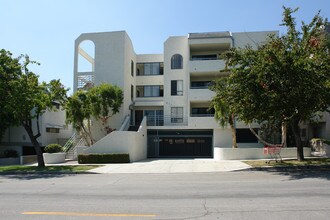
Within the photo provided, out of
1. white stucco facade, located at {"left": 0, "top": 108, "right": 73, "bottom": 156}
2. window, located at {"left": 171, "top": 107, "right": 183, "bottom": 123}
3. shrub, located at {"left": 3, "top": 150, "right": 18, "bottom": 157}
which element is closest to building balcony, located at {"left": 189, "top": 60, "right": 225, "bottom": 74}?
window, located at {"left": 171, "top": 107, "right": 183, "bottom": 123}

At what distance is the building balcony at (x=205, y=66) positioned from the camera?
115 ft

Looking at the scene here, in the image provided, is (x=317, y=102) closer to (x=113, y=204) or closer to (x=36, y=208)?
(x=113, y=204)

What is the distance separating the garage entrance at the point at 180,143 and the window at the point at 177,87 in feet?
14.3

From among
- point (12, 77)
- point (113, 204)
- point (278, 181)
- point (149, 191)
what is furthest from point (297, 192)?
point (12, 77)

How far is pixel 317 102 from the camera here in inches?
719

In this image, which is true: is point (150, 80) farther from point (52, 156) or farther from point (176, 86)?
point (52, 156)

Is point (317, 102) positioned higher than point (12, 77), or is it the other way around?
point (12, 77)

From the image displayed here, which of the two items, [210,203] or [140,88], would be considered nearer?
[210,203]

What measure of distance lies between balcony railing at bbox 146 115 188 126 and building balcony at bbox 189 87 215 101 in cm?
240

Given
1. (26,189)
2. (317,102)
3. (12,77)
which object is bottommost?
(26,189)

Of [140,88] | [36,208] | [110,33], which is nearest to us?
[36,208]

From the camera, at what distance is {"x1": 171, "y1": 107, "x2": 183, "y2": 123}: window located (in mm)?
36188

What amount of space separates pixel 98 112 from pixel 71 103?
3221 millimetres

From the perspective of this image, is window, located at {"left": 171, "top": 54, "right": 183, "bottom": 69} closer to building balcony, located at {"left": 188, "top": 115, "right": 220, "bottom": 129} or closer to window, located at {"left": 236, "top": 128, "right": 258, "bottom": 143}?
building balcony, located at {"left": 188, "top": 115, "right": 220, "bottom": 129}
